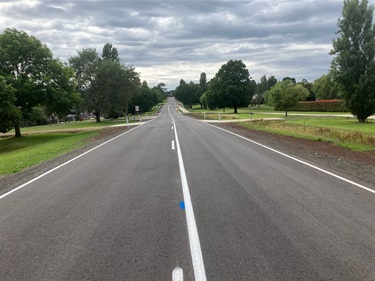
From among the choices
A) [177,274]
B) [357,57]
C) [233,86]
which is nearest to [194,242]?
[177,274]

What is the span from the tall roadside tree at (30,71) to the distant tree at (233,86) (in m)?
46.7

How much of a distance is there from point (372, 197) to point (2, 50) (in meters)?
33.5

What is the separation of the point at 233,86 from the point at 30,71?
50365mm

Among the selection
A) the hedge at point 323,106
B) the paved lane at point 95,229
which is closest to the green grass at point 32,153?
the paved lane at point 95,229

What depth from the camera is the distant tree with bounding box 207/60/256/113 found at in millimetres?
74075

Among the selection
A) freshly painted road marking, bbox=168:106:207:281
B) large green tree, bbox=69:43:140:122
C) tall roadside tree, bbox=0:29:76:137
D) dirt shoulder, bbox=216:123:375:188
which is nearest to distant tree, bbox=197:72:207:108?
large green tree, bbox=69:43:140:122

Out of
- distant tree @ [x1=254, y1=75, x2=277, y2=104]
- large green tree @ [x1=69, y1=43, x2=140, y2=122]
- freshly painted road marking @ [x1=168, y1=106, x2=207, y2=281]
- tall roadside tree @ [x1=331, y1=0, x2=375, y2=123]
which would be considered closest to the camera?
freshly painted road marking @ [x1=168, y1=106, x2=207, y2=281]

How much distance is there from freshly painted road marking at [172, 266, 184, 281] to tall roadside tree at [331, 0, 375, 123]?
36.3m

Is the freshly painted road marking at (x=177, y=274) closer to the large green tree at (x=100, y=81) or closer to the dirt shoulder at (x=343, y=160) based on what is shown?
the dirt shoulder at (x=343, y=160)

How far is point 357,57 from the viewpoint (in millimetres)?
34250

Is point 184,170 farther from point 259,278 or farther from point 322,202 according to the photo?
point 259,278

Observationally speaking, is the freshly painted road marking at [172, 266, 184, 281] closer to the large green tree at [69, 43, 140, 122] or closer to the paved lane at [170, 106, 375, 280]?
the paved lane at [170, 106, 375, 280]

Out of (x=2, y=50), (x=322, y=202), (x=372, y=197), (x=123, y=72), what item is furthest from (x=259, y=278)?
(x=123, y=72)

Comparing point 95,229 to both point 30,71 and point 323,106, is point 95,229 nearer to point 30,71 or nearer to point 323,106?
point 30,71
